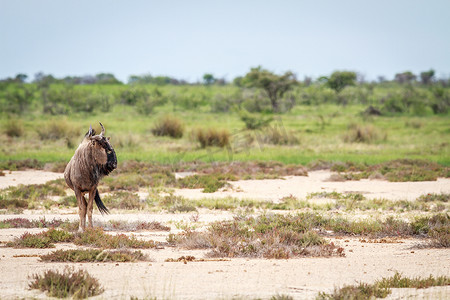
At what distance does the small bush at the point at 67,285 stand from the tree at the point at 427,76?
99078mm

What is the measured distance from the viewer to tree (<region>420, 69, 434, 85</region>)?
330 ft

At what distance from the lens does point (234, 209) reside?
16.5 metres

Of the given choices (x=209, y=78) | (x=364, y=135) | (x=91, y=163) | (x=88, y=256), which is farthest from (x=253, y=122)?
(x=209, y=78)

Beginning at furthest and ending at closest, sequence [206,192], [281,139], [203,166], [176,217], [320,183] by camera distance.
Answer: [281,139], [203,166], [320,183], [206,192], [176,217]

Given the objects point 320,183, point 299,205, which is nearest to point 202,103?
point 320,183

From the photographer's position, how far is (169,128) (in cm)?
3628

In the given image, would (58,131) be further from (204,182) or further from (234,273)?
(234,273)

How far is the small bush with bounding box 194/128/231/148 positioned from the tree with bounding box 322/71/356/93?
114 feet

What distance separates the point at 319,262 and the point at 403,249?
7.44 feet

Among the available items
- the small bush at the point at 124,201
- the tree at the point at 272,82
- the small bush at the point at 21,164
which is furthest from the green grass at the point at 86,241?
the tree at the point at 272,82

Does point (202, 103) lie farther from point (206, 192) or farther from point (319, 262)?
point (319, 262)

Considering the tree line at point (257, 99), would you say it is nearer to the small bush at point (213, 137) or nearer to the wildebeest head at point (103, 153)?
the small bush at point (213, 137)

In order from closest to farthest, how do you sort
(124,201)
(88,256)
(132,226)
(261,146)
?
(88,256) → (132,226) → (124,201) → (261,146)

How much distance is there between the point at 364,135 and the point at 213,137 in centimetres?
986
